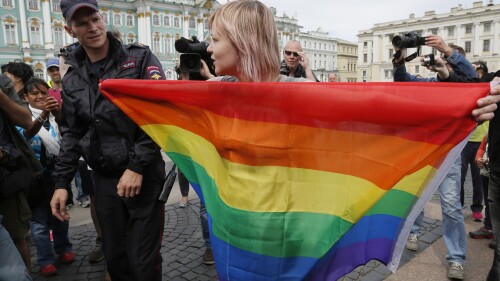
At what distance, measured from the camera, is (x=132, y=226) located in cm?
242

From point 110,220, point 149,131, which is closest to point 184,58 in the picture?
point 149,131

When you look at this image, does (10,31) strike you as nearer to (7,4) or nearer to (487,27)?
(7,4)

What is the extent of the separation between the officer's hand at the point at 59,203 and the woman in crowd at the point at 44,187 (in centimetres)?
114

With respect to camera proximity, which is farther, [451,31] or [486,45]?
[451,31]

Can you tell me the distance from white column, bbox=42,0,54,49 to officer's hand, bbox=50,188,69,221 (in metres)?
52.1

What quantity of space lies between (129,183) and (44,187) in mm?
1820

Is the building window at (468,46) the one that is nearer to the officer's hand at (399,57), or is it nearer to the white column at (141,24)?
the white column at (141,24)

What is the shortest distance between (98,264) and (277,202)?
9.98ft

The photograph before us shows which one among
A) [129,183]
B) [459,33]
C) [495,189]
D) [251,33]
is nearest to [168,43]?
[129,183]

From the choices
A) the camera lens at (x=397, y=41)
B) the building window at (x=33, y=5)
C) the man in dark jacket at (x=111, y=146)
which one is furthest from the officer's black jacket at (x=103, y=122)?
the building window at (x=33, y=5)

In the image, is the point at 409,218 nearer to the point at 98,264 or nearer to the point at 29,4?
the point at 98,264

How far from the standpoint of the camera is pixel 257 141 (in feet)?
4.87

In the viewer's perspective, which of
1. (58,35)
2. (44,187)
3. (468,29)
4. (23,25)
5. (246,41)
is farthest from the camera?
(468,29)

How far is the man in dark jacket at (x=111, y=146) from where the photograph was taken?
2.36 m
